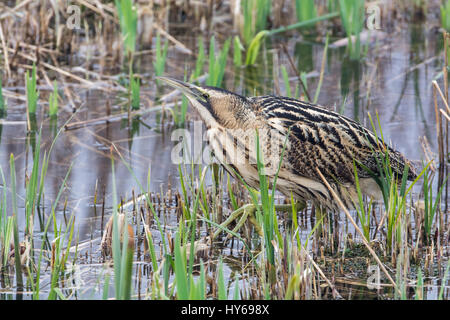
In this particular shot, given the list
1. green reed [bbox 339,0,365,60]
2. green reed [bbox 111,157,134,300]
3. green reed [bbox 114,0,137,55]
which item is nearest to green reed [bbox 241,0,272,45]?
green reed [bbox 339,0,365,60]

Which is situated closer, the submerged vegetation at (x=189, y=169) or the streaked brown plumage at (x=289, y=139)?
the submerged vegetation at (x=189, y=169)

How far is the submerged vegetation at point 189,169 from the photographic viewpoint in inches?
112

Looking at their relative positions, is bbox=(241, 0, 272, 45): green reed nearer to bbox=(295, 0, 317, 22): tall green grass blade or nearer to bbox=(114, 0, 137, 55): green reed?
bbox=(295, 0, 317, 22): tall green grass blade

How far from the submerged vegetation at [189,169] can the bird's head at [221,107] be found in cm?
21

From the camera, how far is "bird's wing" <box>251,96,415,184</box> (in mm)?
3458

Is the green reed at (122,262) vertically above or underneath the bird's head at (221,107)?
underneath

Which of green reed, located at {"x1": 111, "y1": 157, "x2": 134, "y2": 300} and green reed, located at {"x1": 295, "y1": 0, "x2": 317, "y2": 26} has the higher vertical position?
green reed, located at {"x1": 295, "y1": 0, "x2": 317, "y2": 26}

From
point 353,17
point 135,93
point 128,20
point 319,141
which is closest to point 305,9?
point 353,17

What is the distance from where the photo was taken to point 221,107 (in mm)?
3445

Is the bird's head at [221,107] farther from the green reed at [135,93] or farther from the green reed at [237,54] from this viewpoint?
the green reed at [237,54]

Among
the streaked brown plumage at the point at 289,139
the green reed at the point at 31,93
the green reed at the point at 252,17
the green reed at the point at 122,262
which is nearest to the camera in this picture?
the green reed at the point at 122,262

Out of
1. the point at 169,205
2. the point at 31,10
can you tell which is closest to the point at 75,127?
the point at 169,205

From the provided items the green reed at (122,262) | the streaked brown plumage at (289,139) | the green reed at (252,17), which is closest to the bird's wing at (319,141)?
the streaked brown plumage at (289,139)

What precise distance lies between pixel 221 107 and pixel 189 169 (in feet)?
3.35
